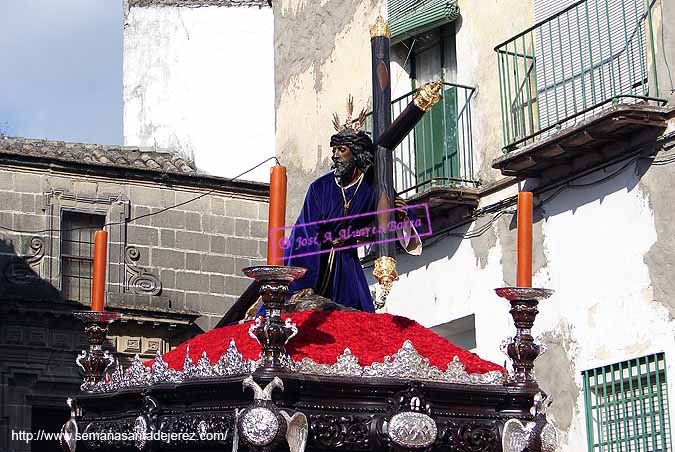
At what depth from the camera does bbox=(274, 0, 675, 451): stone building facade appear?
916 centimetres

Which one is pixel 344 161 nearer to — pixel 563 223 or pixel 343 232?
pixel 343 232

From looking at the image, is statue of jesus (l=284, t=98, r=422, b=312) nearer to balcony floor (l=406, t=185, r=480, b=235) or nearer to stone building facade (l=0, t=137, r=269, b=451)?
balcony floor (l=406, t=185, r=480, b=235)

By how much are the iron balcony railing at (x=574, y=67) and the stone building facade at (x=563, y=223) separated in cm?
2

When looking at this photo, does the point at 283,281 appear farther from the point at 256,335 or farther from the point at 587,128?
the point at 587,128

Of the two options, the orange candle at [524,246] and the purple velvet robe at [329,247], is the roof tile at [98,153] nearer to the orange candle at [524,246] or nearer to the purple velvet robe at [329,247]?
the purple velvet robe at [329,247]

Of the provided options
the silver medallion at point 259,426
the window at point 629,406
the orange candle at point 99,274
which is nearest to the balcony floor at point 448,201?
the window at point 629,406

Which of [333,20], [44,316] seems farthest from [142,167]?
[333,20]

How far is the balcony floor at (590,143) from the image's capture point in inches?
354

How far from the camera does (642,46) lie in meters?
9.41

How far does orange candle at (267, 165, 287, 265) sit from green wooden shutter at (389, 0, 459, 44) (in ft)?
23.1

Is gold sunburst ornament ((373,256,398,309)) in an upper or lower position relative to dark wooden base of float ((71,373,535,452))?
upper

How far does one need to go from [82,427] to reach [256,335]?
1.28 m

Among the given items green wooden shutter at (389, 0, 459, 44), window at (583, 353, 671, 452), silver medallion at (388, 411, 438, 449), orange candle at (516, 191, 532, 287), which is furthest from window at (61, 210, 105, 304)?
silver medallion at (388, 411, 438, 449)

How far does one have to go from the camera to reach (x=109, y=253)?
17.9m
